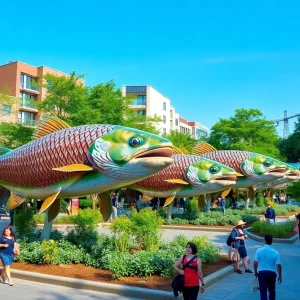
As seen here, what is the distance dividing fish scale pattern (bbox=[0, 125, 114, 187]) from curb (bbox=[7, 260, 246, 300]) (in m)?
2.38

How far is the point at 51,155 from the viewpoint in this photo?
9844mm

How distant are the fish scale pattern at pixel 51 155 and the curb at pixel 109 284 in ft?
7.79

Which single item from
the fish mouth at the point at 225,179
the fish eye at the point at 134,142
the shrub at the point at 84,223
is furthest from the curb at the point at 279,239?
the fish eye at the point at 134,142

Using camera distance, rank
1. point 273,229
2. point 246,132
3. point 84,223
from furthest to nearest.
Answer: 1. point 246,132
2. point 273,229
3. point 84,223

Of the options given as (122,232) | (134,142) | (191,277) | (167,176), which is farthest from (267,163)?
(191,277)

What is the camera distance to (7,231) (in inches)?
336

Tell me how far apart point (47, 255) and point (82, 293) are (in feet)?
7.22

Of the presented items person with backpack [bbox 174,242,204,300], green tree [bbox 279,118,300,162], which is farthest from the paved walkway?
green tree [bbox 279,118,300,162]

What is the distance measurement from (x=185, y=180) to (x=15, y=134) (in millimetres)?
13078

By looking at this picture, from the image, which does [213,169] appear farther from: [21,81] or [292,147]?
[292,147]

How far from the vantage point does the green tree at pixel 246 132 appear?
3825cm

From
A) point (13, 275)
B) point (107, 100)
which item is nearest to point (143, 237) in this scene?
point (13, 275)

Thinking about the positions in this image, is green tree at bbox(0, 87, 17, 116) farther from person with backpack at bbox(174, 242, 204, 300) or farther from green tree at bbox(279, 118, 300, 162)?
green tree at bbox(279, 118, 300, 162)

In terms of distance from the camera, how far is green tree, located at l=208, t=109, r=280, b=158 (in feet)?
125
